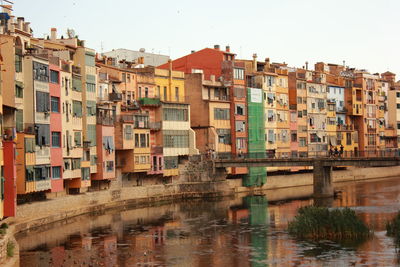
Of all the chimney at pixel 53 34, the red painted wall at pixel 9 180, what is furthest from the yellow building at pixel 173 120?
the red painted wall at pixel 9 180

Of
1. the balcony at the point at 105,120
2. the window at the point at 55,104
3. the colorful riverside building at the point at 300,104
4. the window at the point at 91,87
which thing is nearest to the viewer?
the window at the point at 55,104

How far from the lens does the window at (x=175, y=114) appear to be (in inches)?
3513

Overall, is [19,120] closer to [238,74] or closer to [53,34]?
[53,34]

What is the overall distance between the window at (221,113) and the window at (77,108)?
28.3 metres

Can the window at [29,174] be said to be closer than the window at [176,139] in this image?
Yes

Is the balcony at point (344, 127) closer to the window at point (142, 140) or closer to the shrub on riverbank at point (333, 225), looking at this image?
the window at point (142, 140)

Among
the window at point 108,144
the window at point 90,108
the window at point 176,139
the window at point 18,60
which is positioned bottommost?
the window at point 108,144

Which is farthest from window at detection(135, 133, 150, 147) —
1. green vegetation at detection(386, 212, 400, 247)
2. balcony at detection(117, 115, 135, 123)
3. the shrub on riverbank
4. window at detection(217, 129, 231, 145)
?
green vegetation at detection(386, 212, 400, 247)

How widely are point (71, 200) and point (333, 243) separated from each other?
24396 mm

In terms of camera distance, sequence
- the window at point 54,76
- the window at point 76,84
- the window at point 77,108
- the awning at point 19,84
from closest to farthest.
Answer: the awning at point 19,84 < the window at point 54,76 < the window at point 77,108 < the window at point 76,84

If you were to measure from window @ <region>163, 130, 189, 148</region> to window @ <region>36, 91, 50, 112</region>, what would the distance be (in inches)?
1022

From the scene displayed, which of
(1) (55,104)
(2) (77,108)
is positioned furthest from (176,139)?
(1) (55,104)

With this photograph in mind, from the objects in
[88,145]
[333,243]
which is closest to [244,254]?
[333,243]

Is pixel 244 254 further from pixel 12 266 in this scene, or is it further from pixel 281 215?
pixel 281 215
